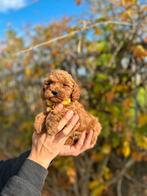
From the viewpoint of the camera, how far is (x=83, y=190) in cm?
543

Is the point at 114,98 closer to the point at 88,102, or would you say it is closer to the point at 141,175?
the point at 88,102

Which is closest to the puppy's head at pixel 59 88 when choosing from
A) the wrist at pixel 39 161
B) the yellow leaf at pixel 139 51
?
the wrist at pixel 39 161

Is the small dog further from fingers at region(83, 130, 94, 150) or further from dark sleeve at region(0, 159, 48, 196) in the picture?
dark sleeve at region(0, 159, 48, 196)

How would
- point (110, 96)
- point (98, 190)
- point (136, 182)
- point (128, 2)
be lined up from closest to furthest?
point (128, 2)
point (110, 96)
point (98, 190)
point (136, 182)

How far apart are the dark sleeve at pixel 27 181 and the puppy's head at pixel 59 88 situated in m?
0.32

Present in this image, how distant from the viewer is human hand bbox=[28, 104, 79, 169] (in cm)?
174

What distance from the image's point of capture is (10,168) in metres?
2.13

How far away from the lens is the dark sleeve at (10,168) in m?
2.05

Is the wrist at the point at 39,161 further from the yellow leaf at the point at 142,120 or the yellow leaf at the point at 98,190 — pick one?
the yellow leaf at the point at 98,190

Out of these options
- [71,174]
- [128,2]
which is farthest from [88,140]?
[71,174]

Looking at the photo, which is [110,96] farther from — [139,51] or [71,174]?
[71,174]

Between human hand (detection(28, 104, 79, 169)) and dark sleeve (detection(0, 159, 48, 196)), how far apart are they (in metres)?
0.03

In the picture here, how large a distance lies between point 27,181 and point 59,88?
44 cm

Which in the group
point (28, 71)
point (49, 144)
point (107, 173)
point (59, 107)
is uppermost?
point (28, 71)
